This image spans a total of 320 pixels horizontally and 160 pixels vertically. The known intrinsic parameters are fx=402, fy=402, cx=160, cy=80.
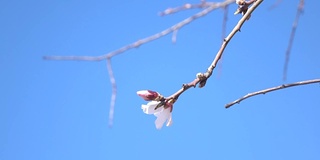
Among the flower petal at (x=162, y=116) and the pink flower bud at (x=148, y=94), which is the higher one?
the pink flower bud at (x=148, y=94)

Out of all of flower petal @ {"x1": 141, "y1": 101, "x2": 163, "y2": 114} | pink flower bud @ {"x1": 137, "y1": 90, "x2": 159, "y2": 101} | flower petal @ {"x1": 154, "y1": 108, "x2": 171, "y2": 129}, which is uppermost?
pink flower bud @ {"x1": 137, "y1": 90, "x2": 159, "y2": 101}

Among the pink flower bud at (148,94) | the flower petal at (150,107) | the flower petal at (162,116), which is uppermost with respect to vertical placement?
the pink flower bud at (148,94)

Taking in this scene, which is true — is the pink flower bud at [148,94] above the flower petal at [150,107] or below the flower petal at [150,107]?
above

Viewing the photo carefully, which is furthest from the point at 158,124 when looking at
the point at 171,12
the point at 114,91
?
the point at 171,12
